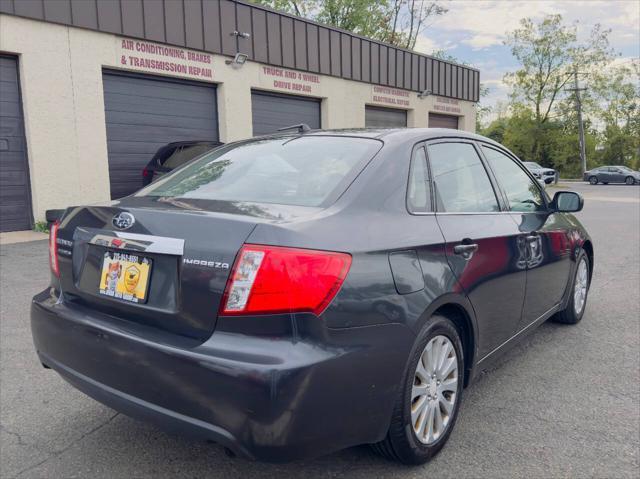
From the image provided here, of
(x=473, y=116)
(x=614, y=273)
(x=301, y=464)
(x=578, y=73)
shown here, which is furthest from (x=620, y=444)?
(x=578, y=73)

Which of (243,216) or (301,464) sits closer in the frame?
(243,216)

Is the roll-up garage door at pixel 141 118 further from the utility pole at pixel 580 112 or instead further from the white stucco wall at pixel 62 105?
the utility pole at pixel 580 112

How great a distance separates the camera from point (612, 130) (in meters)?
58.7

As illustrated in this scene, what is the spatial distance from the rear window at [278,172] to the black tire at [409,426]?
723mm

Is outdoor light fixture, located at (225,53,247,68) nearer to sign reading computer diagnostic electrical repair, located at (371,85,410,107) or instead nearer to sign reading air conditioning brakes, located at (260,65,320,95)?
sign reading air conditioning brakes, located at (260,65,320,95)

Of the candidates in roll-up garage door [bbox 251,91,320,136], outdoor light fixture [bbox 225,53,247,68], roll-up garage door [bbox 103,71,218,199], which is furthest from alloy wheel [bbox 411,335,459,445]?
roll-up garage door [bbox 251,91,320,136]

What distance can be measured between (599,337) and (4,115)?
31.8 ft

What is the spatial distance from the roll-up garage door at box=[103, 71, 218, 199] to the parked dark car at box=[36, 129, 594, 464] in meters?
9.05

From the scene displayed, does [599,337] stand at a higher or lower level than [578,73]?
lower

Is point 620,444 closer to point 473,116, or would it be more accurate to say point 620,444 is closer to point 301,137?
point 301,137

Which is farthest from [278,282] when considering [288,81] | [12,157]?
[288,81]

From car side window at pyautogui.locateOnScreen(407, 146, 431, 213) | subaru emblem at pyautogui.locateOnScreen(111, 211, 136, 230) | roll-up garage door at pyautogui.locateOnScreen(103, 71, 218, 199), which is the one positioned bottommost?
subaru emblem at pyautogui.locateOnScreen(111, 211, 136, 230)

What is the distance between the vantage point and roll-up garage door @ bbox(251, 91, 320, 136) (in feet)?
46.4

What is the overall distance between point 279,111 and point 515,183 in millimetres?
11716
